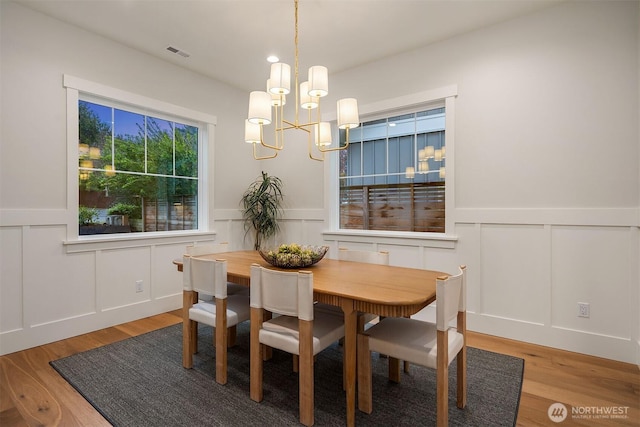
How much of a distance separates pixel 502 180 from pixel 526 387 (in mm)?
1700

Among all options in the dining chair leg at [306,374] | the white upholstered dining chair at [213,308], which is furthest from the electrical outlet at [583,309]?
the white upholstered dining chair at [213,308]

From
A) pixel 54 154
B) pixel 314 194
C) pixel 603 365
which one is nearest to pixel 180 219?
pixel 54 154

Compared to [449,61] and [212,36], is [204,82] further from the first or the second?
[449,61]

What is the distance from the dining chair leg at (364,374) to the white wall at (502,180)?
5.75ft

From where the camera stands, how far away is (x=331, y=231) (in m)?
4.11

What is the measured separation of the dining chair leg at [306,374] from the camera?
5.76ft

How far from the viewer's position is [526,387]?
215 centimetres

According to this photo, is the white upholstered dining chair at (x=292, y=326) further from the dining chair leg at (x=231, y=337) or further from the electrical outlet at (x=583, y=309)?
the electrical outlet at (x=583, y=309)

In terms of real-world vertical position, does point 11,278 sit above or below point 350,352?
above

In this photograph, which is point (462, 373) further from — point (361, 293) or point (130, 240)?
point (130, 240)

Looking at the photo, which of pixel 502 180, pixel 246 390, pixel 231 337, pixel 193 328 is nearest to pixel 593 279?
pixel 502 180

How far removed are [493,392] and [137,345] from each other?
277cm

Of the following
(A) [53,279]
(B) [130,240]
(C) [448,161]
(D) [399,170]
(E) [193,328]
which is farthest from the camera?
(D) [399,170]

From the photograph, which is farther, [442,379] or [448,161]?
[448,161]
